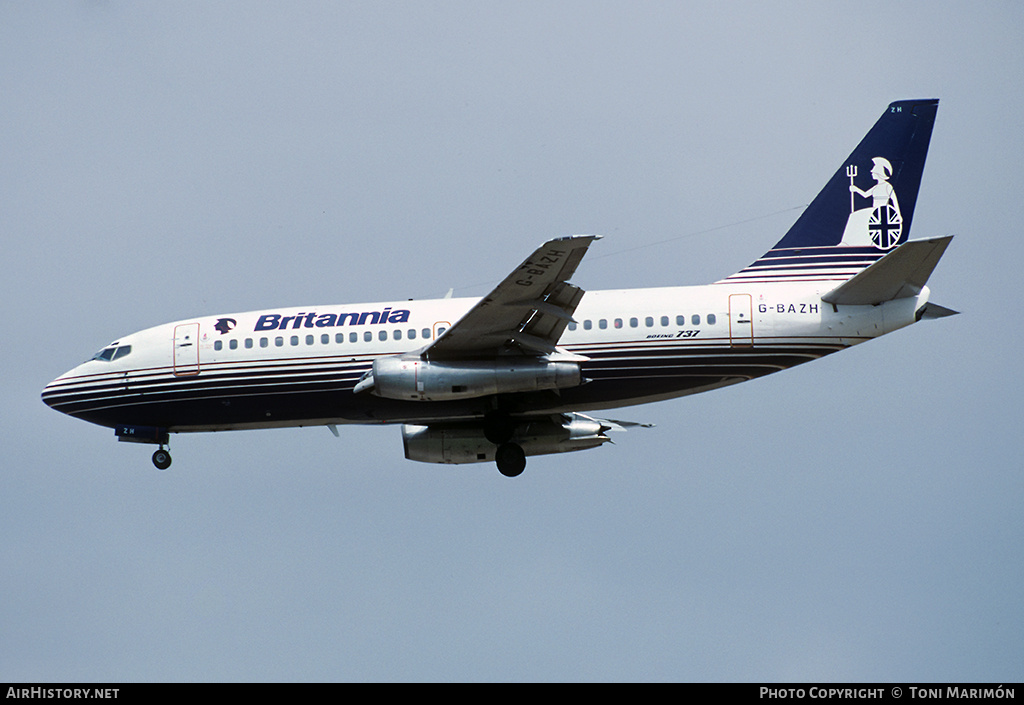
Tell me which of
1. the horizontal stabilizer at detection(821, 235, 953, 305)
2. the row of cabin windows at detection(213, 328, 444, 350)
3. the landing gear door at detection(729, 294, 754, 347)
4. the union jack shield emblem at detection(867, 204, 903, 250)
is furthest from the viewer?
the union jack shield emblem at detection(867, 204, 903, 250)

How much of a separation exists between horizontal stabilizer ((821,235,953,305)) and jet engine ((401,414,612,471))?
732 cm

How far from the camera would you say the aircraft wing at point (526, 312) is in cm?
3050

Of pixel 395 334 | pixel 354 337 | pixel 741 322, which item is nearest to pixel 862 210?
pixel 741 322

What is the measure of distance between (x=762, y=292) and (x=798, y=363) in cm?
198

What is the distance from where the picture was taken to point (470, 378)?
32719mm

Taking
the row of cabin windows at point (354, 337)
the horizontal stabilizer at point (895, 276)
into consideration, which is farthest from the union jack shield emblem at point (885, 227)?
the row of cabin windows at point (354, 337)

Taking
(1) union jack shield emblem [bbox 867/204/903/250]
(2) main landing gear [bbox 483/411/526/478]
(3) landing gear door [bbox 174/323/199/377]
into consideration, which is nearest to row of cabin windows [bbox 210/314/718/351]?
(3) landing gear door [bbox 174/323/199/377]

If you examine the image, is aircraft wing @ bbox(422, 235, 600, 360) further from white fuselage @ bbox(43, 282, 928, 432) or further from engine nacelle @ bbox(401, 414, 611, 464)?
engine nacelle @ bbox(401, 414, 611, 464)

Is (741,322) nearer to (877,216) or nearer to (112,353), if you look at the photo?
(877,216)

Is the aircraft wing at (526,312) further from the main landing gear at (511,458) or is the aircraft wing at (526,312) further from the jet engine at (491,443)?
the jet engine at (491,443)

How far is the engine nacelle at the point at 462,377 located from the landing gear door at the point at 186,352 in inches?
207

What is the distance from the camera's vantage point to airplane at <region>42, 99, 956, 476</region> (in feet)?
107

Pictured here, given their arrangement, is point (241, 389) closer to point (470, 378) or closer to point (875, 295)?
point (470, 378)
